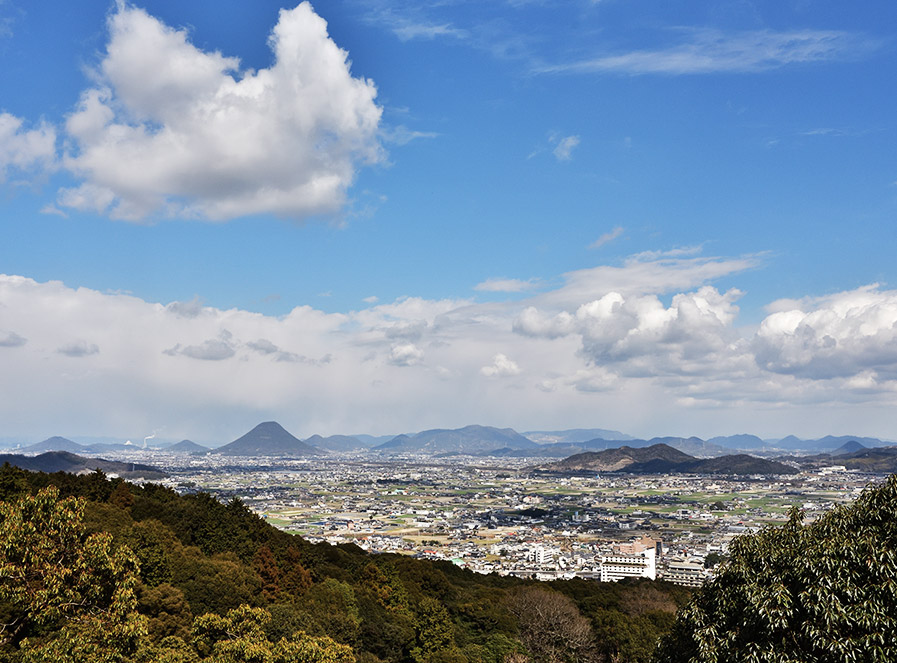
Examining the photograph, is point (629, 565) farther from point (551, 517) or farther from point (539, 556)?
point (551, 517)

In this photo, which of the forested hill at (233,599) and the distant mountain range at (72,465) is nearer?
the forested hill at (233,599)

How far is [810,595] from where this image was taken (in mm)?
8438

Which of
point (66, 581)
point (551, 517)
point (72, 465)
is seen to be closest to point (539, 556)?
point (551, 517)

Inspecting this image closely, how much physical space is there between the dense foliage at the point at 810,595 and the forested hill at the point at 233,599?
26.5 ft

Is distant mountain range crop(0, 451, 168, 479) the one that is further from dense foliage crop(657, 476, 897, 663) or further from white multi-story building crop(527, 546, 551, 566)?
dense foliage crop(657, 476, 897, 663)

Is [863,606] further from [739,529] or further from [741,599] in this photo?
[739,529]

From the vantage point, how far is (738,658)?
8.89m

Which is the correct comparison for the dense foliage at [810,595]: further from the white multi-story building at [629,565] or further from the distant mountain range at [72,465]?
the distant mountain range at [72,465]

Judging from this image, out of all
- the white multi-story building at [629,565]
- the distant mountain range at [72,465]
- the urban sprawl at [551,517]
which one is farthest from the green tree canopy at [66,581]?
the distant mountain range at [72,465]

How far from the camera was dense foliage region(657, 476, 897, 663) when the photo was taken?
8.03 metres

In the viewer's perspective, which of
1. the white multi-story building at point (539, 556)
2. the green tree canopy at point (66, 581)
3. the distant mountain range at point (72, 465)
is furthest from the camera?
the distant mountain range at point (72, 465)

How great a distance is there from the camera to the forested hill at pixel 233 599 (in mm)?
10336

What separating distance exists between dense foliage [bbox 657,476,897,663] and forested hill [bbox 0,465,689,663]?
807 cm

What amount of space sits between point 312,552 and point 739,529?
282 feet
